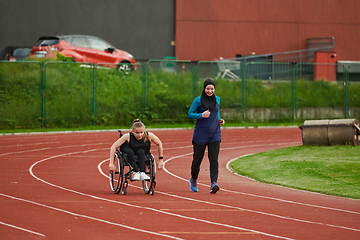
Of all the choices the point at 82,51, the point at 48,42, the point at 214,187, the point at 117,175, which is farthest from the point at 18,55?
the point at 214,187

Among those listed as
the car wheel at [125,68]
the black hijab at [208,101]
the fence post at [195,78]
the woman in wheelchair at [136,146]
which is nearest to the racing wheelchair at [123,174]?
the woman in wheelchair at [136,146]

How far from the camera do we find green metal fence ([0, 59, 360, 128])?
25391mm

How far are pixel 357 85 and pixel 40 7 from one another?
63.0 feet

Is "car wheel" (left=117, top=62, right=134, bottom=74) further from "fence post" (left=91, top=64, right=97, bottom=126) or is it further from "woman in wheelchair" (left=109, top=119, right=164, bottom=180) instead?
"woman in wheelchair" (left=109, top=119, right=164, bottom=180)

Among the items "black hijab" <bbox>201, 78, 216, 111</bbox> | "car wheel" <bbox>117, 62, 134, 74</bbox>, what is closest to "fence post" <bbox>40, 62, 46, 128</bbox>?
"car wheel" <bbox>117, 62, 134, 74</bbox>

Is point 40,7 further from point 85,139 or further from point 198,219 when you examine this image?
point 198,219

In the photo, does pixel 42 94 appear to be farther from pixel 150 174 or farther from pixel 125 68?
pixel 150 174

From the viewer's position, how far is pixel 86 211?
817 centimetres

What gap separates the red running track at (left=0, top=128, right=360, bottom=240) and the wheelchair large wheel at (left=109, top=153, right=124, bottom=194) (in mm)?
155

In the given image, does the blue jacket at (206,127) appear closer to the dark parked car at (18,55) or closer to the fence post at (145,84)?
the fence post at (145,84)

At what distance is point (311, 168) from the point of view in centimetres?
1271

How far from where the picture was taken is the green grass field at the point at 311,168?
36.1 feet

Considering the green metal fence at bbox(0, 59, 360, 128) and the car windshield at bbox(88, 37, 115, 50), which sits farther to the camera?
the car windshield at bbox(88, 37, 115, 50)

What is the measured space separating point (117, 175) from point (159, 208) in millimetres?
1909
